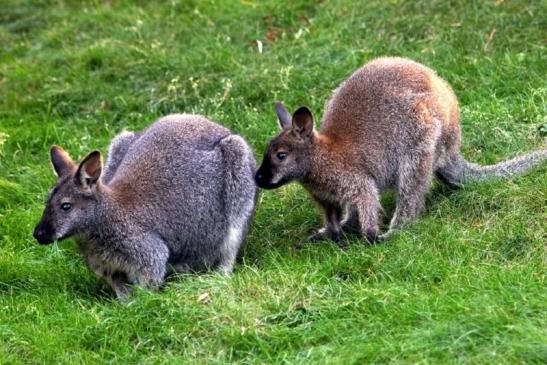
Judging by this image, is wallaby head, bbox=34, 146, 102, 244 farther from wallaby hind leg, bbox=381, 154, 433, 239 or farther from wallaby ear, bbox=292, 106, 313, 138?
wallaby hind leg, bbox=381, 154, 433, 239

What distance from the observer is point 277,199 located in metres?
8.06

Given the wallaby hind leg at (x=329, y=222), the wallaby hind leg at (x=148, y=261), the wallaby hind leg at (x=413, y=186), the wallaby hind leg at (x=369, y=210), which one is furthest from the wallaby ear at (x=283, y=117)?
the wallaby hind leg at (x=148, y=261)

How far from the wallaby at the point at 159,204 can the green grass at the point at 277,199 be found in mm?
250

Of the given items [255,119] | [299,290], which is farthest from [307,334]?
[255,119]

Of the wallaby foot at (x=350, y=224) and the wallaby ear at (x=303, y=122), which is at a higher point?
the wallaby ear at (x=303, y=122)

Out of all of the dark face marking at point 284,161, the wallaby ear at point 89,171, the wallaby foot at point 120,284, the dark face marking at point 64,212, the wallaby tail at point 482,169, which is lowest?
the wallaby foot at point 120,284

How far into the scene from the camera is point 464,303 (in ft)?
18.1

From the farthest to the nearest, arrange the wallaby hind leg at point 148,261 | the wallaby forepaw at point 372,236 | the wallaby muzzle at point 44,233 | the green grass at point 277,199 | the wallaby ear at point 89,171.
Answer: the wallaby forepaw at point 372,236, the wallaby hind leg at point 148,261, the wallaby ear at point 89,171, the wallaby muzzle at point 44,233, the green grass at point 277,199

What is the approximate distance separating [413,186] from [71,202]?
241cm

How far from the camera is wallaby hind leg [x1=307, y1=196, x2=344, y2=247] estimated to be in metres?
7.32

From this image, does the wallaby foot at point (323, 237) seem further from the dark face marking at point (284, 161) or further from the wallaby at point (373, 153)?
the dark face marking at point (284, 161)

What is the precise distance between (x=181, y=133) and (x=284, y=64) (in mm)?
2544

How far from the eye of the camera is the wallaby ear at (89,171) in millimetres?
6668

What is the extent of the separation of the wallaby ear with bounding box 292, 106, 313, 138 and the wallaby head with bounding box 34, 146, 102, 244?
142 cm
